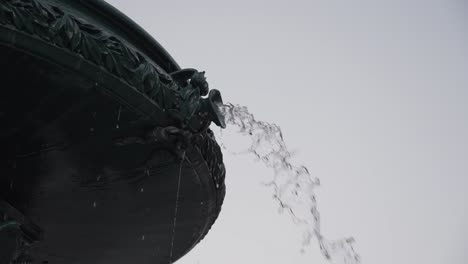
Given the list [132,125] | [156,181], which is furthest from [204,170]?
[132,125]

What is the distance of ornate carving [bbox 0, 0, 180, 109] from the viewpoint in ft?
19.1

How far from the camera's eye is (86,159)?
7.41 metres

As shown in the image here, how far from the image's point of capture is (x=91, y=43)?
6207 millimetres

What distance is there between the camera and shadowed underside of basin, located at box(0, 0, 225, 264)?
6.08 m

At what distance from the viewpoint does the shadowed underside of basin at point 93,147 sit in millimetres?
6078

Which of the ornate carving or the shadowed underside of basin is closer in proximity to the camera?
the ornate carving

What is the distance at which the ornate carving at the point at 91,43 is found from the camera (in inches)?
229

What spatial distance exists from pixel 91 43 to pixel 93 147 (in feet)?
4.58

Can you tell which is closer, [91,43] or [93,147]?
[91,43]

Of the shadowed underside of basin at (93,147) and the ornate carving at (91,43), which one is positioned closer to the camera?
the ornate carving at (91,43)

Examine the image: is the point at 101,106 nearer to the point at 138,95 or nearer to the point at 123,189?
the point at 138,95

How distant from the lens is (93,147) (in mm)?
7211

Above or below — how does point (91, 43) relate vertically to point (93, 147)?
above

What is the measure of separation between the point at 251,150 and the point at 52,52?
4.44m
